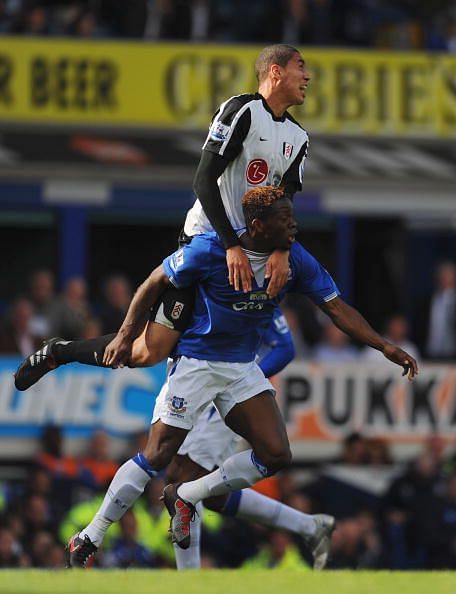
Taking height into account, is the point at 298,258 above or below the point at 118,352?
above

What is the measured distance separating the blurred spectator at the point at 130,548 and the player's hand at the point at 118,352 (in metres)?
5.58

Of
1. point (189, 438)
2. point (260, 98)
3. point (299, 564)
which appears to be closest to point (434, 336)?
point (299, 564)

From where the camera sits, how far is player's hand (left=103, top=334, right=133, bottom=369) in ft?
32.6

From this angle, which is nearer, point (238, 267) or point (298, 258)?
point (238, 267)

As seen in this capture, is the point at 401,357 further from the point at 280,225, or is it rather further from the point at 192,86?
the point at 192,86

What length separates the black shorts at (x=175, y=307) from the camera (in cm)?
991

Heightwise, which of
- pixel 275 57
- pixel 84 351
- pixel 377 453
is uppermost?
pixel 275 57

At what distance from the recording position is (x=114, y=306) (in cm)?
1705

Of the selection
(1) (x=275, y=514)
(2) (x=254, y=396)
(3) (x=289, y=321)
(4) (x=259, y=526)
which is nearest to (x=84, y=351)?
(2) (x=254, y=396)

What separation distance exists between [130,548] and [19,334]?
2.45 metres

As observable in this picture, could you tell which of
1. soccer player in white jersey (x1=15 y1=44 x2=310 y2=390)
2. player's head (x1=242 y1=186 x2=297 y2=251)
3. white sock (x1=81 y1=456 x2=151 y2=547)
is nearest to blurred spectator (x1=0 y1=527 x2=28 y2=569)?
white sock (x1=81 y1=456 x2=151 y2=547)

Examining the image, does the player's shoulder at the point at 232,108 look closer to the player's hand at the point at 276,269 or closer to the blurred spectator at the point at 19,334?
the player's hand at the point at 276,269

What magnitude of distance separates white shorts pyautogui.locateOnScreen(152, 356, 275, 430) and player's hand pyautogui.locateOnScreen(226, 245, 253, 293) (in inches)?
23.0

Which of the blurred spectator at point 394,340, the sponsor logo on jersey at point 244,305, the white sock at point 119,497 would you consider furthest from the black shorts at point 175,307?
the blurred spectator at point 394,340
